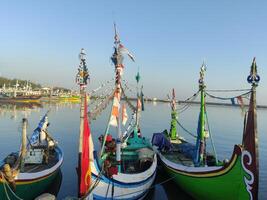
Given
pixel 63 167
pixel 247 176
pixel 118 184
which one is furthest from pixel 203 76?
pixel 63 167

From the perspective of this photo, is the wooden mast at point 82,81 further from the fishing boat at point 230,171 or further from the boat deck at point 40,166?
the fishing boat at point 230,171

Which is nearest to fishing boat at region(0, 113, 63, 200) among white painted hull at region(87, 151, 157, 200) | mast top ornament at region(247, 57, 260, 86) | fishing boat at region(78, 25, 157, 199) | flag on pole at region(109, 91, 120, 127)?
fishing boat at region(78, 25, 157, 199)

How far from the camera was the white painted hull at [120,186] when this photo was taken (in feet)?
45.3

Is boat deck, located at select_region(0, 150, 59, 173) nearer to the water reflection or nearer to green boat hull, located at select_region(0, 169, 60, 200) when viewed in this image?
green boat hull, located at select_region(0, 169, 60, 200)

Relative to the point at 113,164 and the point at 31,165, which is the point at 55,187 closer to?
the point at 31,165

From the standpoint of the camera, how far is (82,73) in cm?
1209

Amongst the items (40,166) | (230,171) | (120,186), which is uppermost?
(230,171)

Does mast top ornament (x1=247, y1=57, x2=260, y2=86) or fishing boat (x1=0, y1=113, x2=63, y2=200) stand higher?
mast top ornament (x1=247, y1=57, x2=260, y2=86)

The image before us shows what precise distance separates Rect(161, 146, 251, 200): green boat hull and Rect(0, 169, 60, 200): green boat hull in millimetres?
9086

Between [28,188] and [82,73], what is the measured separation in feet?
25.5

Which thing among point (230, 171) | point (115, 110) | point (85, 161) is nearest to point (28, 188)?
point (85, 161)

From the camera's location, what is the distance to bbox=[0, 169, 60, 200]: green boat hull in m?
13.3

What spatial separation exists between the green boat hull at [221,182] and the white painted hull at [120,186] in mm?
3134

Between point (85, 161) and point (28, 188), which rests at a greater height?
point (85, 161)
